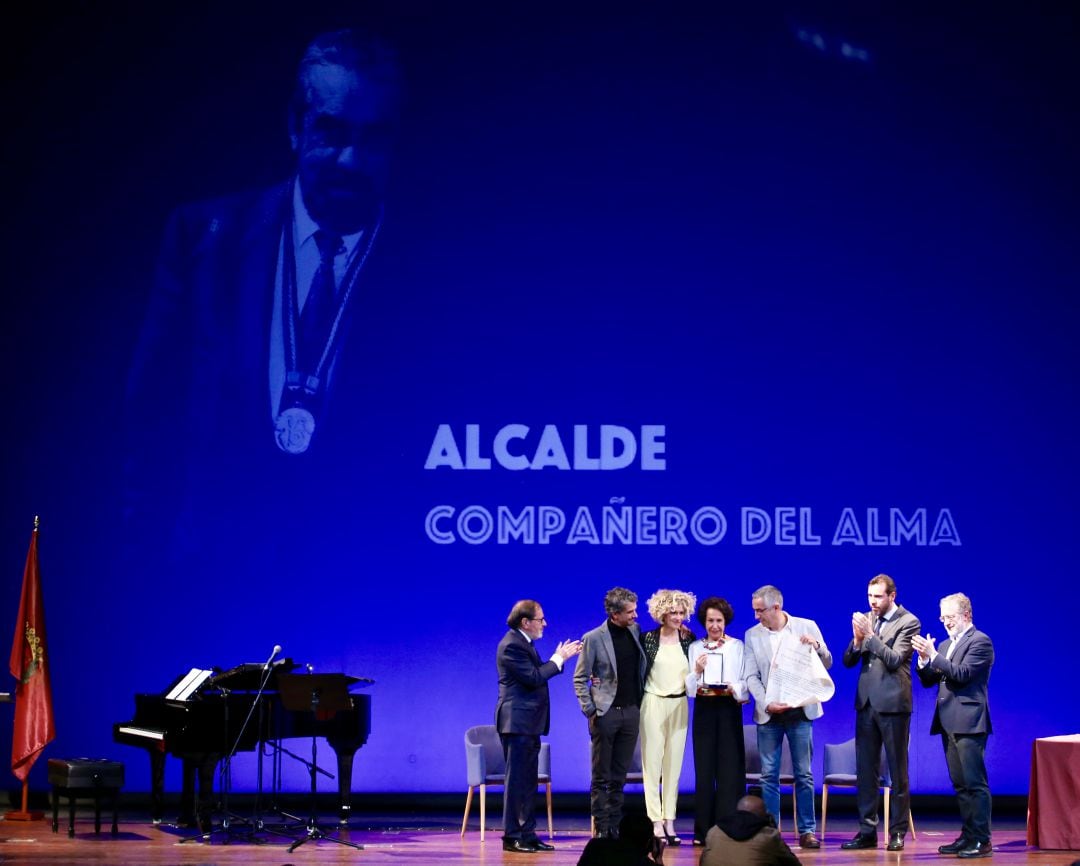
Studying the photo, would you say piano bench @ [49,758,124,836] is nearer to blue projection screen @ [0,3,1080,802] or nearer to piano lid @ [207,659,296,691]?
piano lid @ [207,659,296,691]

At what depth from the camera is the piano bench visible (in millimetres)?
9016

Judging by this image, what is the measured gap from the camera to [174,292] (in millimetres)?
10680

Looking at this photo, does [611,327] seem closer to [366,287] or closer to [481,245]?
[481,245]

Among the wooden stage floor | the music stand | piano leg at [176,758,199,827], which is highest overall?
the music stand

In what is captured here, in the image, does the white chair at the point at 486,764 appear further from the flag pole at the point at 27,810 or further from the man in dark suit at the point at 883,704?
the flag pole at the point at 27,810

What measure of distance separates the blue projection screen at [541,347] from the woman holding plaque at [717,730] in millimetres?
1882

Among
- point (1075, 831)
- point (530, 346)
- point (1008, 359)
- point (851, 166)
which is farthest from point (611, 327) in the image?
point (1075, 831)

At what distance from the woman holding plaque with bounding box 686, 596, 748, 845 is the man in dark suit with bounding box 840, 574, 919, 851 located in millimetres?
671

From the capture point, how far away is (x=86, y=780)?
9.02 metres

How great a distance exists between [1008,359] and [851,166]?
1.73m

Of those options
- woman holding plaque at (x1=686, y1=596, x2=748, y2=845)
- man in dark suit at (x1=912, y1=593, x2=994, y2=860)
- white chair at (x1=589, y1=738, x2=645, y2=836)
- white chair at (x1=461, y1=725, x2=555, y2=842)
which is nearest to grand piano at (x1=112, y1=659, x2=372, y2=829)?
white chair at (x1=461, y1=725, x2=555, y2=842)

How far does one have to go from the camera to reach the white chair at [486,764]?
9.07 meters

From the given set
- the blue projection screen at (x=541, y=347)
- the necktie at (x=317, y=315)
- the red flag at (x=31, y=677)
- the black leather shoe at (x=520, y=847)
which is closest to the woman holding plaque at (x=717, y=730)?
the black leather shoe at (x=520, y=847)

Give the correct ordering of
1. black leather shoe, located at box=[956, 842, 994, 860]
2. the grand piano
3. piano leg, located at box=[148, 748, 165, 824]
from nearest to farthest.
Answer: black leather shoe, located at box=[956, 842, 994, 860], the grand piano, piano leg, located at box=[148, 748, 165, 824]
